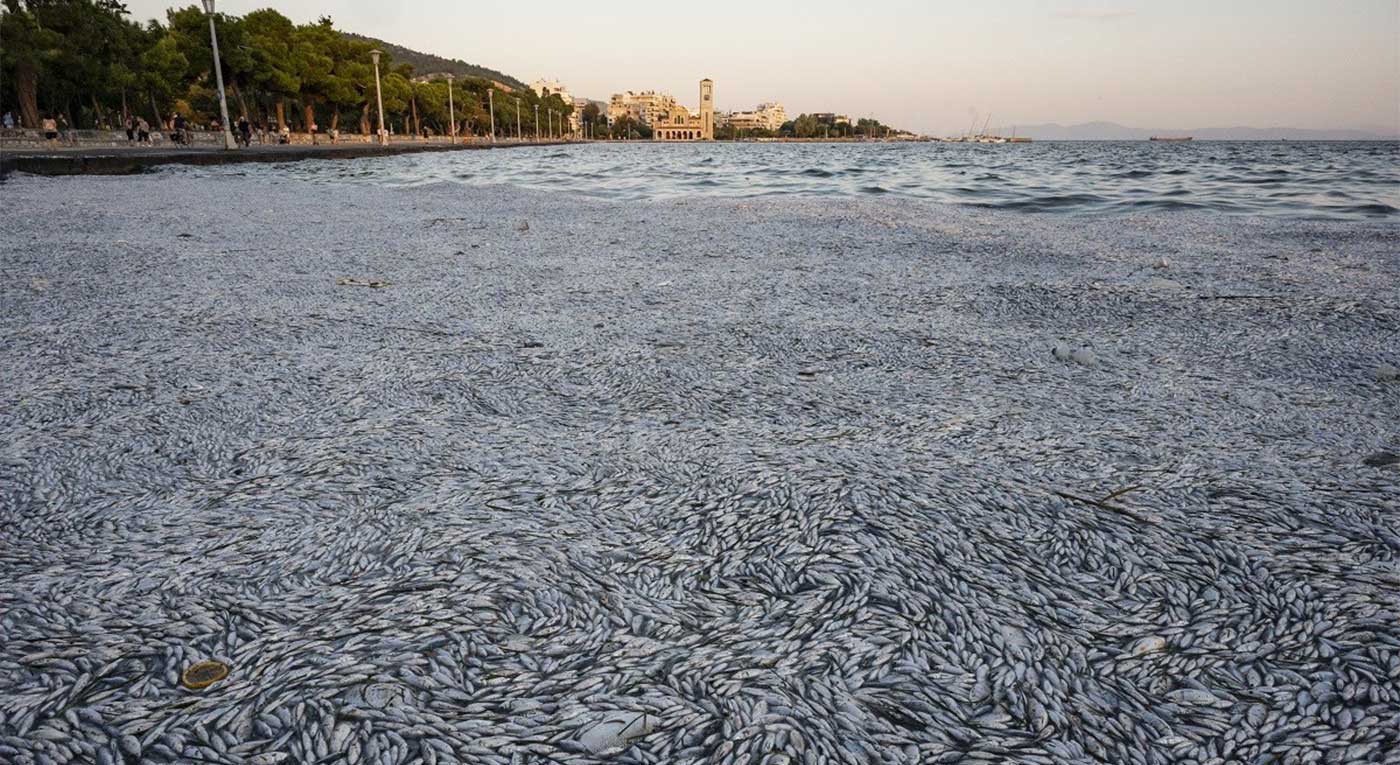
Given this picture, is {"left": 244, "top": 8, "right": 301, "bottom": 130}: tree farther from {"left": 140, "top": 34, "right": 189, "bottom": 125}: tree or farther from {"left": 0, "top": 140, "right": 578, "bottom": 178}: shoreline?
{"left": 0, "top": 140, "right": 578, "bottom": 178}: shoreline

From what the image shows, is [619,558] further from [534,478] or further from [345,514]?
[345,514]

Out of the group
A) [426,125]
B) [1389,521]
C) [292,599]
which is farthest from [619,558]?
[426,125]

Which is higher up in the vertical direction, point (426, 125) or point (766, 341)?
point (426, 125)

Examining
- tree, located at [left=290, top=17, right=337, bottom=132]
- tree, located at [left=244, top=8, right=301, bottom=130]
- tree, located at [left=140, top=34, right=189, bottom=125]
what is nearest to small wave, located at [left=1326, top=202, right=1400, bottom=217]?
tree, located at [left=244, top=8, right=301, bottom=130]

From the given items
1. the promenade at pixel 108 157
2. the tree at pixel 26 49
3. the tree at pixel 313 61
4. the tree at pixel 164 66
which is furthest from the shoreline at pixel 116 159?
the tree at pixel 313 61

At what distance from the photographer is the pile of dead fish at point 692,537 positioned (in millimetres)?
1362

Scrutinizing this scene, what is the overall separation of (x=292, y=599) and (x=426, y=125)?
11459cm

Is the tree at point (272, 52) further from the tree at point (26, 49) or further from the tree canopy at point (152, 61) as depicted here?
the tree at point (26, 49)

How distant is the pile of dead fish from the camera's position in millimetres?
1362

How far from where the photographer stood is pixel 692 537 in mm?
1976

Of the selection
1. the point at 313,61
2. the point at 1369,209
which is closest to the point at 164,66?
the point at 313,61

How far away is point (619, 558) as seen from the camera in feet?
6.15

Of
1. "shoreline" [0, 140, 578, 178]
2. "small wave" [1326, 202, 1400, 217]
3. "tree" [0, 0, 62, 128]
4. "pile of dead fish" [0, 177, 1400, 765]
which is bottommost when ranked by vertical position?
"pile of dead fish" [0, 177, 1400, 765]

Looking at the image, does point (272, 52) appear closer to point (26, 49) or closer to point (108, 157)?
point (26, 49)
